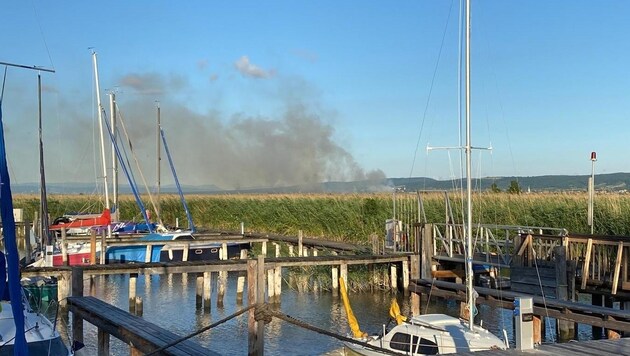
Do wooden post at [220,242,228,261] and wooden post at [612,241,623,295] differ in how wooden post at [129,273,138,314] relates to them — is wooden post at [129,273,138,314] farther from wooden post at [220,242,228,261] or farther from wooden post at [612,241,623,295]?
wooden post at [612,241,623,295]

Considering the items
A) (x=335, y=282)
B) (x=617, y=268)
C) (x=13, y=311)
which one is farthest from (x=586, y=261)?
(x=13, y=311)

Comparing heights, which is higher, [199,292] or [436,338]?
[436,338]

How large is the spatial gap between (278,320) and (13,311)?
1421 cm

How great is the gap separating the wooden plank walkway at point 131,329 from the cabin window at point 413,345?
541 centimetres

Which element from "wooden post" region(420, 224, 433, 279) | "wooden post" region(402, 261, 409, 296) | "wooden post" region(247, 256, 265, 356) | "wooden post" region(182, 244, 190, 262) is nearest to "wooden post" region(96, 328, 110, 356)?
"wooden post" region(247, 256, 265, 356)

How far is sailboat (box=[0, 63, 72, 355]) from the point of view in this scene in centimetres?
823

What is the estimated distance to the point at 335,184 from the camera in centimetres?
19238

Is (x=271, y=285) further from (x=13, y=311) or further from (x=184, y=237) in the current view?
(x=13, y=311)

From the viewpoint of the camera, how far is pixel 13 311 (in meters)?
8.39

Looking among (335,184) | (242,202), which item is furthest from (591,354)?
(335,184)

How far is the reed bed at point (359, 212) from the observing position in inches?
1139

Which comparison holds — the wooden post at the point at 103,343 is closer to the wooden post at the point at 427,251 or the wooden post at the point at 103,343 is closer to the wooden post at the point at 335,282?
the wooden post at the point at 427,251

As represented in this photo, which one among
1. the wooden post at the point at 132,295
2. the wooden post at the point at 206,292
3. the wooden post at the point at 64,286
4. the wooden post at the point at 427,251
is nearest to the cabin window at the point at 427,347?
the wooden post at the point at 427,251

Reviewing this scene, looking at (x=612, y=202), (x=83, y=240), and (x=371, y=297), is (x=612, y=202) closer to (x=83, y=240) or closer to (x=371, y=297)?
(x=371, y=297)
